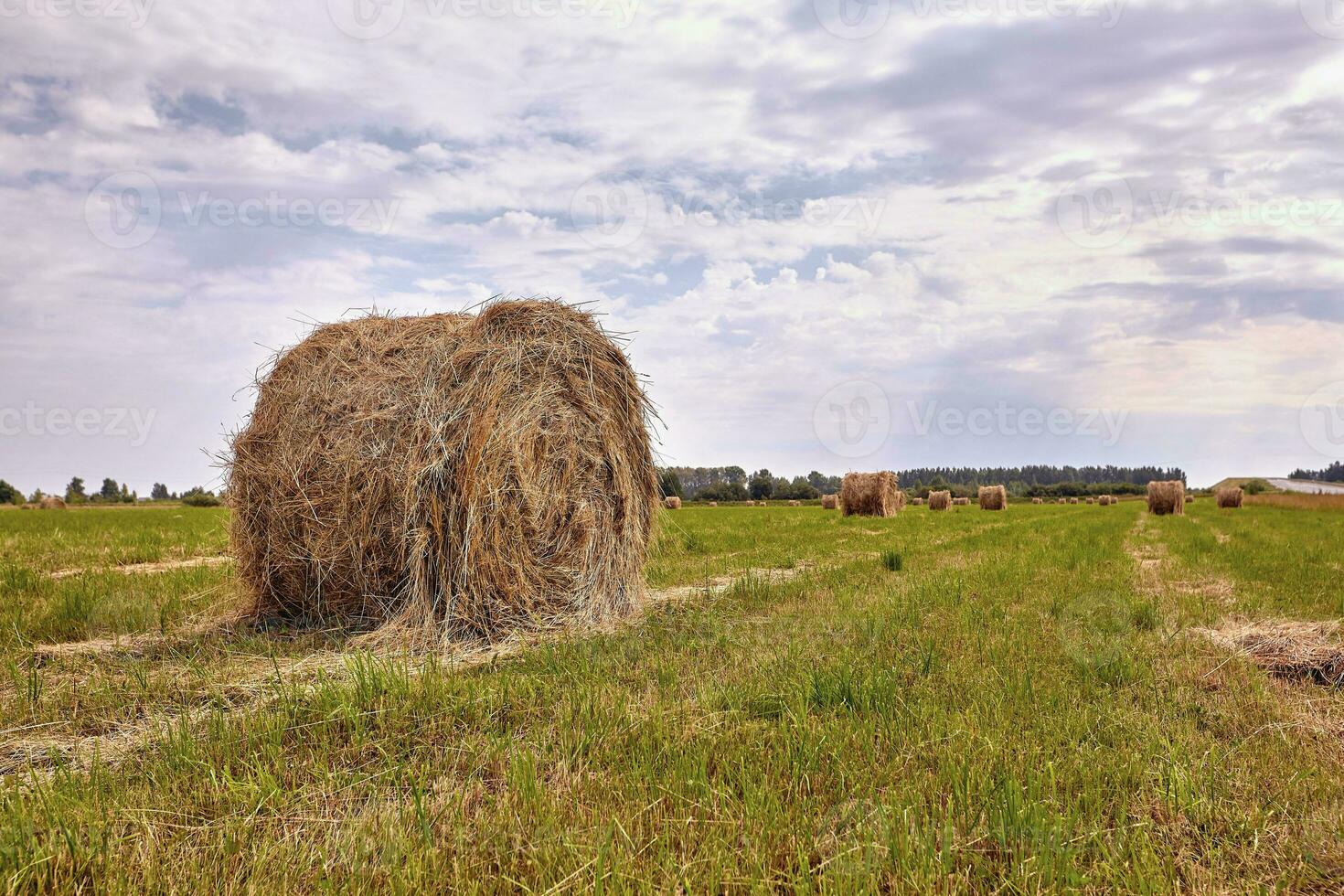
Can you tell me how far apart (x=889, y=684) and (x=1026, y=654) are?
1.57m

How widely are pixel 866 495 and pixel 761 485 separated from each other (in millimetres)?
34652

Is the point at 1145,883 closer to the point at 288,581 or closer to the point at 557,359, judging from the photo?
the point at 557,359

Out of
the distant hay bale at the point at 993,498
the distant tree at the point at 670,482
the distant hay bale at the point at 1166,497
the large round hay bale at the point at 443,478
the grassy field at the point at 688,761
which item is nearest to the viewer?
the grassy field at the point at 688,761

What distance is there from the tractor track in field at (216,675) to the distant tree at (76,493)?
65899 millimetres

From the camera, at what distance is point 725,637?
5512mm

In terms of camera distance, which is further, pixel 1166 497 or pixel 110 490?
pixel 110 490

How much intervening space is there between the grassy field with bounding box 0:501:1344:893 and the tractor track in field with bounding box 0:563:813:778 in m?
0.04

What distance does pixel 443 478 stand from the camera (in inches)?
252

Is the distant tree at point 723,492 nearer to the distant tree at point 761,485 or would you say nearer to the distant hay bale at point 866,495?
the distant tree at point 761,485

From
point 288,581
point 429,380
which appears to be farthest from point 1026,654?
point 288,581

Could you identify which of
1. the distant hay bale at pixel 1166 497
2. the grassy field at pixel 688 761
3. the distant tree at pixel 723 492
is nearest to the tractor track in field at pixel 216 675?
A: the grassy field at pixel 688 761

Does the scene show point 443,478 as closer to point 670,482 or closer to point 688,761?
point 670,482

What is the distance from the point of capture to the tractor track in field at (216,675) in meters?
3.57

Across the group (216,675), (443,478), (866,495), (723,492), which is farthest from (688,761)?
(723,492)
